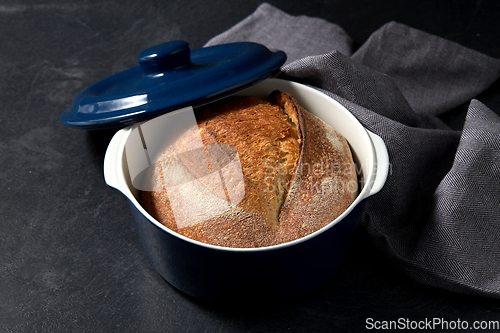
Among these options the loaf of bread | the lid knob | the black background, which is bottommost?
the black background

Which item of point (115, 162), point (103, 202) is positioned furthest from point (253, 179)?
point (103, 202)

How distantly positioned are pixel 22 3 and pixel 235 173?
1.46 m

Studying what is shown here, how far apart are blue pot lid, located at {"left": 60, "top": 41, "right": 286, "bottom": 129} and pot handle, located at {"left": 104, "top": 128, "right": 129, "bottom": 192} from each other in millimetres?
42

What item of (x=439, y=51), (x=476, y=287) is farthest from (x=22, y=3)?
(x=476, y=287)

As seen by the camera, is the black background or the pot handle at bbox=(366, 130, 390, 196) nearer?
the pot handle at bbox=(366, 130, 390, 196)

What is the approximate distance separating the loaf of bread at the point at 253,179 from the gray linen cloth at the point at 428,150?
0.17m

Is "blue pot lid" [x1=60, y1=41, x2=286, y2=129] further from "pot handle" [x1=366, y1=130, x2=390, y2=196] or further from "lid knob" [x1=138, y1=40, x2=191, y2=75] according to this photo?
"pot handle" [x1=366, y1=130, x2=390, y2=196]

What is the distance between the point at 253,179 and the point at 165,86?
0.26 meters

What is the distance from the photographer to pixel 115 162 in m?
0.96

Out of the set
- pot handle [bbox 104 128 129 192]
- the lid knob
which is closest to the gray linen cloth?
the lid knob

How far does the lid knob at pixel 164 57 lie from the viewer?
0.97m

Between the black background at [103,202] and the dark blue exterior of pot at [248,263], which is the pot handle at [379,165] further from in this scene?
the black background at [103,202]

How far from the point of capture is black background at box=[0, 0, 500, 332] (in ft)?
3.29

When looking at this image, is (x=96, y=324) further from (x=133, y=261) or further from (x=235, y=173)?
(x=235, y=173)
